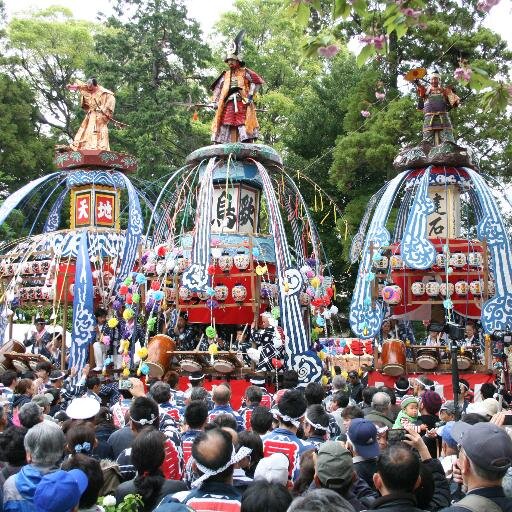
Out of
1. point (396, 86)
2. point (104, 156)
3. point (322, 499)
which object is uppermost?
point (396, 86)

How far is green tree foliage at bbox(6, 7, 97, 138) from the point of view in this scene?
3050cm

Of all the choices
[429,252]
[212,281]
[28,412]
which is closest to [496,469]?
[28,412]

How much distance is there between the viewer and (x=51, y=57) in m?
31.3

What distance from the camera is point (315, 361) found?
13.3 metres

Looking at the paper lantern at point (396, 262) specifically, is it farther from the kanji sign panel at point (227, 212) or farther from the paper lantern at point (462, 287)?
the kanji sign panel at point (227, 212)

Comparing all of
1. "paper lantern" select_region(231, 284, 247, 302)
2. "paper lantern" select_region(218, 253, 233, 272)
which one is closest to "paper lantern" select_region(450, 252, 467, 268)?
"paper lantern" select_region(231, 284, 247, 302)

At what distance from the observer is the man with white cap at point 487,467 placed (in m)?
3.40

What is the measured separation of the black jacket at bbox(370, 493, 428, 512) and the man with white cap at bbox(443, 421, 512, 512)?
0.34 metres

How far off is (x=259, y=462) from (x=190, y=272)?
29.6 ft

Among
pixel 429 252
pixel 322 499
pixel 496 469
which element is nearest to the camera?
pixel 322 499

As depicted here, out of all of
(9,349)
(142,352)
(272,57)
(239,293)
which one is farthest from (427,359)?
(272,57)

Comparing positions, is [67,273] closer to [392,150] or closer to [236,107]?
[236,107]

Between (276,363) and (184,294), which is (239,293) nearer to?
(184,294)

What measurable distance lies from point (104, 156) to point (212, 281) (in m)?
5.66
